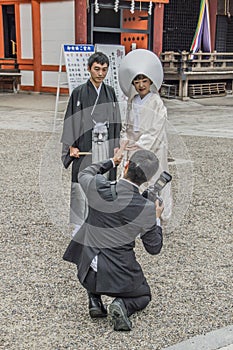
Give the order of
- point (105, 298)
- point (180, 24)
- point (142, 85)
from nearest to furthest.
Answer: point (105, 298), point (142, 85), point (180, 24)

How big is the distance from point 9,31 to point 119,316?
14818 millimetres

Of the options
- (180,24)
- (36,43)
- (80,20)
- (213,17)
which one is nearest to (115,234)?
(80,20)

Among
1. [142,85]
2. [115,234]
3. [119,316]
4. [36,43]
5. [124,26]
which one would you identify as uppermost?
[124,26]

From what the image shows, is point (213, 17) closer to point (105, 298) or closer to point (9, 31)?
point (9, 31)

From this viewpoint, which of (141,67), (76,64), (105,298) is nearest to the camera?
(105,298)

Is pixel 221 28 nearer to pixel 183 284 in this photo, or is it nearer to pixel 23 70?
pixel 23 70

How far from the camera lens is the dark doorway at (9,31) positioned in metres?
15.2

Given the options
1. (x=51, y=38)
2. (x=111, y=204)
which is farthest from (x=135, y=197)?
(x=51, y=38)

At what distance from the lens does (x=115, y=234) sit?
2.44 metres

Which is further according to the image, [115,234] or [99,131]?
[99,131]

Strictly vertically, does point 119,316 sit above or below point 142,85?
below

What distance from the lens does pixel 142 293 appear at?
2594mm

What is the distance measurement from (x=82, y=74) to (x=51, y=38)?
749cm

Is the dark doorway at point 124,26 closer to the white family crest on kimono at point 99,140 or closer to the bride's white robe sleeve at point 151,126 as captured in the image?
the bride's white robe sleeve at point 151,126
